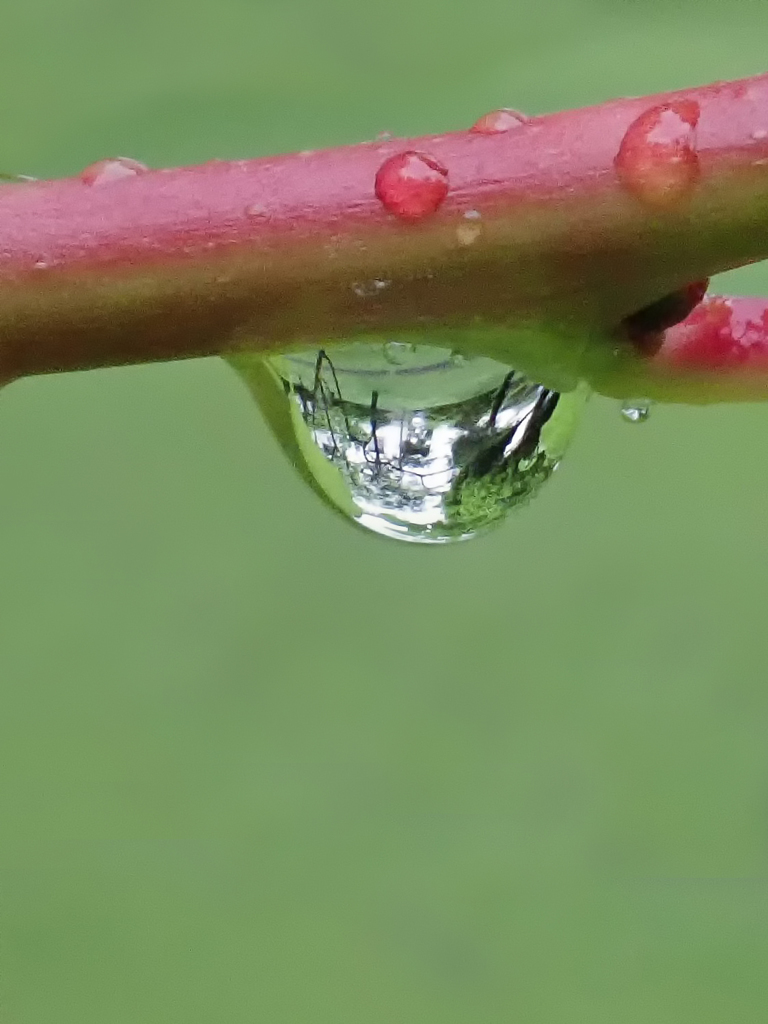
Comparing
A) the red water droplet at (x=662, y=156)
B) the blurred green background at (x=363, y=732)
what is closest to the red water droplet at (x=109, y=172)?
the red water droplet at (x=662, y=156)

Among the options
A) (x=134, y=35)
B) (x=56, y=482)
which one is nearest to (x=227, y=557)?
(x=56, y=482)

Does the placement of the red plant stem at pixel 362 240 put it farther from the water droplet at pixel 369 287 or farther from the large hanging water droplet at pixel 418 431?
the large hanging water droplet at pixel 418 431

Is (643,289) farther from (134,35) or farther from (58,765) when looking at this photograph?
(134,35)

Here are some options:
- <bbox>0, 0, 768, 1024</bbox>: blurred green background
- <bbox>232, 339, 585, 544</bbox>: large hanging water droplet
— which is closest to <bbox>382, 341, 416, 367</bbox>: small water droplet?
<bbox>232, 339, 585, 544</bbox>: large hanging water droplet

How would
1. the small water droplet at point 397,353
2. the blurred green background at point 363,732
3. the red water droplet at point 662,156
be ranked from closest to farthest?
the red water droplet at point 662,156
the small water droplet at point 397,353
the blurred green background at point 363,732

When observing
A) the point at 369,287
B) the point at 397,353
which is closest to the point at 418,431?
the point at 397,353

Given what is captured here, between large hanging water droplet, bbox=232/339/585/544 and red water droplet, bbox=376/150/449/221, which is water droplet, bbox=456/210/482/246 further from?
large hanging water droplet, bbox=232/339/585/544

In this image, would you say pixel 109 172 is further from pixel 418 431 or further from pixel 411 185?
pixel 418 431
